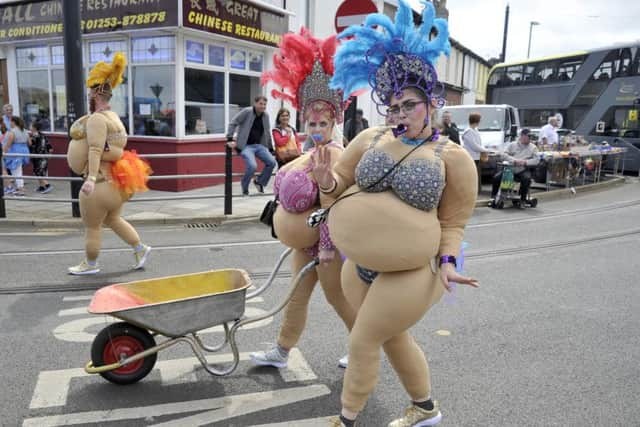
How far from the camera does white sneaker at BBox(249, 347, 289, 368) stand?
367cm

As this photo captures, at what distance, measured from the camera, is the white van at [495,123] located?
48.5 feet

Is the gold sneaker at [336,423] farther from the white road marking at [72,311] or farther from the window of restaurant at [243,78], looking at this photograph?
the window of restaurant at [243,78]

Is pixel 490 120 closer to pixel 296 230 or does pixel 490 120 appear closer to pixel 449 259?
pixel 296 230

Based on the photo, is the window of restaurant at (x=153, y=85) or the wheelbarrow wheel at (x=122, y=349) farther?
the window of restaurant at (x=153, y=85)

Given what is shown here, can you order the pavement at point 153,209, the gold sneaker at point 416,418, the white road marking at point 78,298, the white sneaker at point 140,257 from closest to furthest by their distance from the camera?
the gold sneaker at point 416,418 → the white road marking at point 78,298 → the white sneaker at point 140,257 → the pavement at point 153,209

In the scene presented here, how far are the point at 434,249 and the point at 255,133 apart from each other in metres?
7.91

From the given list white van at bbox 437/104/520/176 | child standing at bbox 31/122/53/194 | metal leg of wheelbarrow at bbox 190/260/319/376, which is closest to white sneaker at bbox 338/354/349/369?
metal leg of wheelbarrow at bbox 190/260/319/376

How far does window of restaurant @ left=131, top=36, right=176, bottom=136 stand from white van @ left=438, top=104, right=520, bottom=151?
7349 mm

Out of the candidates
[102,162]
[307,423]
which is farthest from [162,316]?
[102,162]

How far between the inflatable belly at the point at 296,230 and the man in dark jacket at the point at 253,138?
6.63 m

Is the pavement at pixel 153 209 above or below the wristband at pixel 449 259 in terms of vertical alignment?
below

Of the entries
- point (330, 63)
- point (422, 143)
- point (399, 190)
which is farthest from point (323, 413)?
point (330, 63)

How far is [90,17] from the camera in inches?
479

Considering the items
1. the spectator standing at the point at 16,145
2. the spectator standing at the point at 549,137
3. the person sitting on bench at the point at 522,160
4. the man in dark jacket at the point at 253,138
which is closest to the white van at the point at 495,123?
the spectator standing at the point at 549,137
